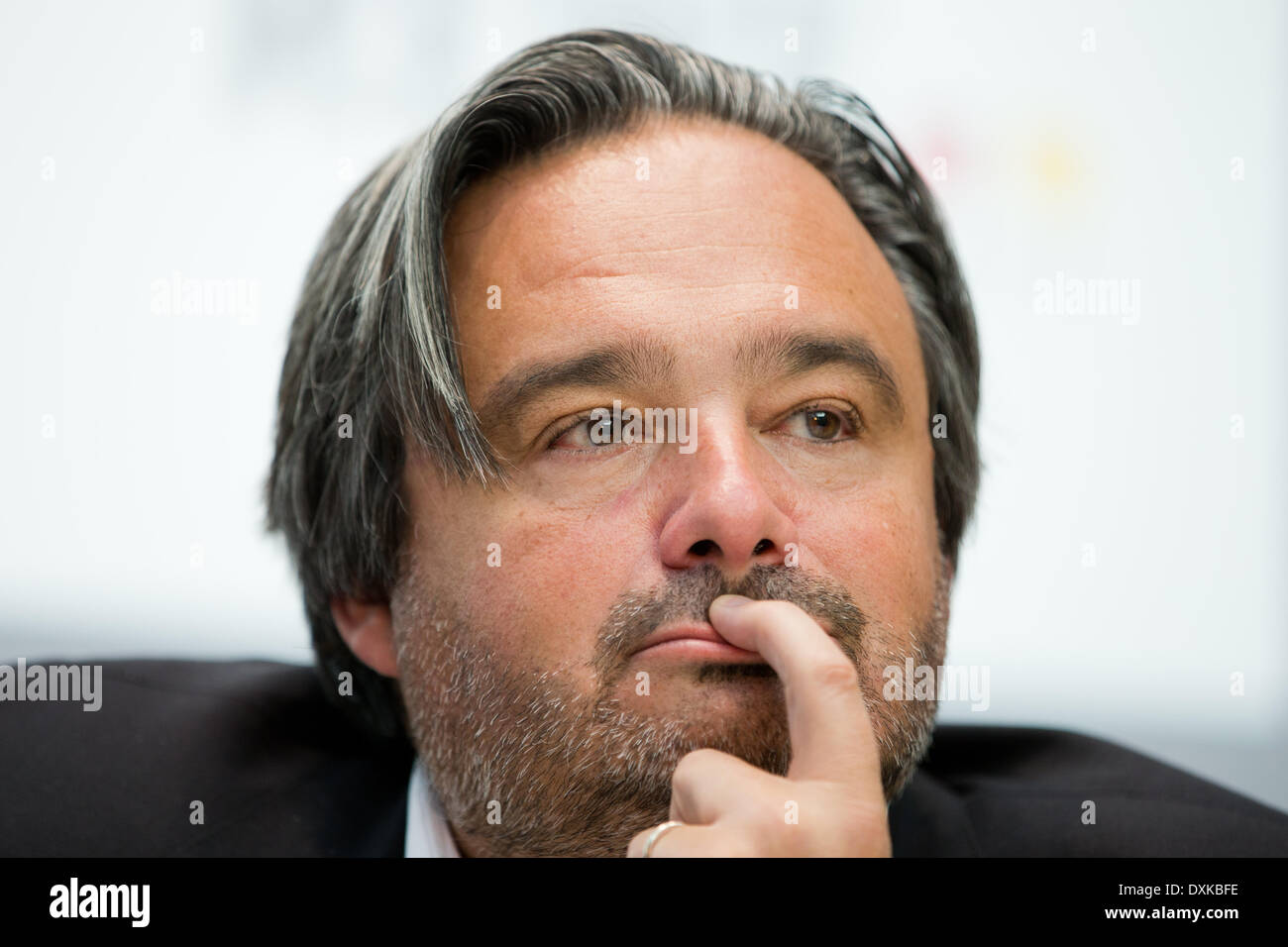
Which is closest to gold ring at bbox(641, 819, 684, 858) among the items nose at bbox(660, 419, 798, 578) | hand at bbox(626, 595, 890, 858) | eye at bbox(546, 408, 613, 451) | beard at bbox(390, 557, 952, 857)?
hand at bbox(626, 595, 890, 858)

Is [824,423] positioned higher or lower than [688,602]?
higher

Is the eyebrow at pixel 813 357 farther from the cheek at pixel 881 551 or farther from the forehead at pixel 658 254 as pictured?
the cheek at pixel 881 551

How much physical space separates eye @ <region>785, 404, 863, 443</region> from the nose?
123 millimetres

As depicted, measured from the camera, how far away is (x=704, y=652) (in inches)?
45.1

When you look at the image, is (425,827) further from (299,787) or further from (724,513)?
(724,513)

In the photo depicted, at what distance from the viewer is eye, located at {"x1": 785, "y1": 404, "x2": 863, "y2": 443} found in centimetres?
133

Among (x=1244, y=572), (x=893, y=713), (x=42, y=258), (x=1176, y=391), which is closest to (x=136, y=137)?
(x=42, y=258)

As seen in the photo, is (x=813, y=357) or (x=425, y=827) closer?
(x=813, y=357)

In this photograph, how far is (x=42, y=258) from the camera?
2.28 m

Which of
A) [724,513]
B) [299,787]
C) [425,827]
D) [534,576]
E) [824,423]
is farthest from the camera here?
[299,787]

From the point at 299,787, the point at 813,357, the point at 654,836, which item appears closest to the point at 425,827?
the point at 299,787

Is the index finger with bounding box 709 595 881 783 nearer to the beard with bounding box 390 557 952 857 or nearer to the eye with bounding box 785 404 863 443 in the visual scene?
the beard with bounding box 390 557 952 857

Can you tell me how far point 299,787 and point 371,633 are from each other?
0.30 m

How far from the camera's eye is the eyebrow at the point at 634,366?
1.24m
